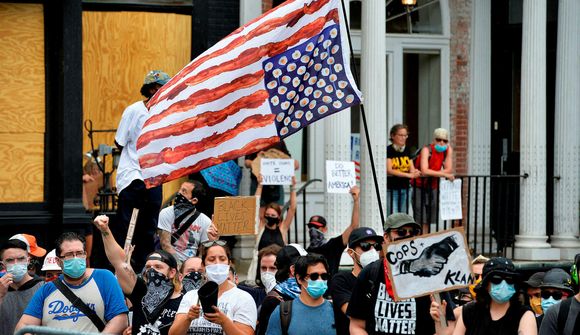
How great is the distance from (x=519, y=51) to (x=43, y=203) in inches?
281

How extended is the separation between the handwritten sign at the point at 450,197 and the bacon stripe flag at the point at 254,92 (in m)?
5.88

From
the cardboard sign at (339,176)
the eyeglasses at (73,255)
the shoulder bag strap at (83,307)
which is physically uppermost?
the cardboard sign at (339,176)

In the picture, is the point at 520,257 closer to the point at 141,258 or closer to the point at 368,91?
the point at 368,91

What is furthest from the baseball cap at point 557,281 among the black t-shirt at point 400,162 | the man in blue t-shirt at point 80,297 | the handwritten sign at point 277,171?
the black t-shirt at point 400,162

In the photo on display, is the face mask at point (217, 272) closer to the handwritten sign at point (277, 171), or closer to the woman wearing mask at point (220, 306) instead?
the woman wearing mask at point (220, 306)

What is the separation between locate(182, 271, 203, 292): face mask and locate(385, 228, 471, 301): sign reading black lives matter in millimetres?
1783

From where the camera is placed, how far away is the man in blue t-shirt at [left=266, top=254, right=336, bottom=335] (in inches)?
381

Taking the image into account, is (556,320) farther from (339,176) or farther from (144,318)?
(339,176)

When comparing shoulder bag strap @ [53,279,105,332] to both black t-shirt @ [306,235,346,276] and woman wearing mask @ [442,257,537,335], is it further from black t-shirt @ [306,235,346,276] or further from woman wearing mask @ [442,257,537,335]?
black t-shirt @ [306,235,346,276]

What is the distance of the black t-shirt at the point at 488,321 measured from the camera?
8805 millimetres

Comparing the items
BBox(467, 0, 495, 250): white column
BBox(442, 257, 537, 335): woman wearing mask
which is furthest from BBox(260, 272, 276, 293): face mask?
BBox(467, 0, 495, 250): white column

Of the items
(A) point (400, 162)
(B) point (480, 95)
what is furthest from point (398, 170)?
(B) point (480, 95)

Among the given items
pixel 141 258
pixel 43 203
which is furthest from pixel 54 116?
pixel 141 258

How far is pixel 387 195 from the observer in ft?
55.4
